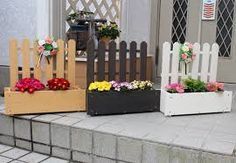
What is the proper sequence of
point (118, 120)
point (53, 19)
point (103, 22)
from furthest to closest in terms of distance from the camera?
point (103, 22)
point (53, 19)
point (118, 120)

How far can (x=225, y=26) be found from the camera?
4223 millimetres

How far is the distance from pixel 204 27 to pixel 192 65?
1217 millimetres

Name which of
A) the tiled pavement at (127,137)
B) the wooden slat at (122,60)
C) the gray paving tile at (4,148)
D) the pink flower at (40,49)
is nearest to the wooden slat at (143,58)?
the wooden slat at (122,60)

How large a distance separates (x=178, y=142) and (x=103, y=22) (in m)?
2.13

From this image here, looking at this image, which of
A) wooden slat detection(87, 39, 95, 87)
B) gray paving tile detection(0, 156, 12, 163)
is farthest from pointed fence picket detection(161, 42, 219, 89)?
gray paving tile detection(0, 156, 12, 163)

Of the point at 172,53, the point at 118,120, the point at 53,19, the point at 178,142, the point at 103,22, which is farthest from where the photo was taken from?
the point at 103,22

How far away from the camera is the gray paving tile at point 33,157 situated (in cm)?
287

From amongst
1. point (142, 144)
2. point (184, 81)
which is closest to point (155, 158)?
point (142, 144)

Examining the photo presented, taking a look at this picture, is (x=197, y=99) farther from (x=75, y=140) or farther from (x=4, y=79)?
(x=4, y=79)

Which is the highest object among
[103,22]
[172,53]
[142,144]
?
[103,22]

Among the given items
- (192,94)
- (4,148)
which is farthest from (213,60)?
(4,148)

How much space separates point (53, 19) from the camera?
3.75m

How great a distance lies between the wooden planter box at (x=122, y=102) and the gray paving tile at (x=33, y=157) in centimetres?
56

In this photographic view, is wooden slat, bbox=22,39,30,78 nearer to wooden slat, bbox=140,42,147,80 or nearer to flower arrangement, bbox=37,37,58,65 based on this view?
flower arrangement, bbox=37,37,58,65
